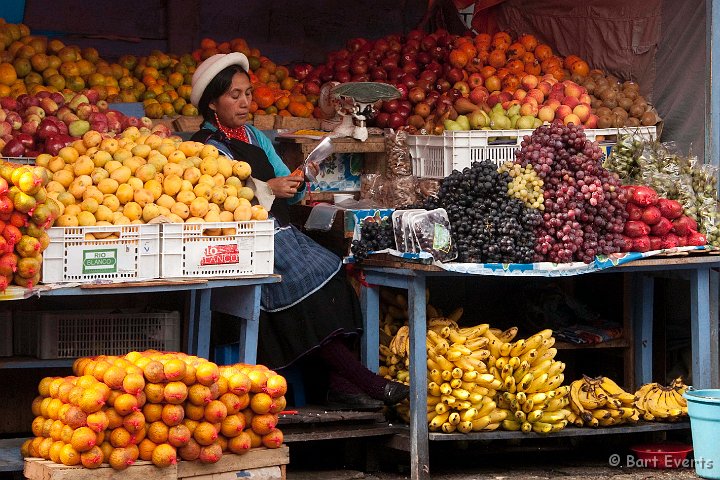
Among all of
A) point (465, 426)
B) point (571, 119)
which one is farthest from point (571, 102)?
point (465, 426)

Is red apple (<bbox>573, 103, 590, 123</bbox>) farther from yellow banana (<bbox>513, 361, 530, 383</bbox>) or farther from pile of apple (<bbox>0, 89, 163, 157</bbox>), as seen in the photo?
pile of apple (<bbox>0, 89, 163, 157</bbox>)

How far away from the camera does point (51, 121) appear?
19.8 ft

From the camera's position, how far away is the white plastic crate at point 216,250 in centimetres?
541

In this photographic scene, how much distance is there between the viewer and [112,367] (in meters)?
4.91

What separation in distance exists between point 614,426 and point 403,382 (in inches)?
42.8

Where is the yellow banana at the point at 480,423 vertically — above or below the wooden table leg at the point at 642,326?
below

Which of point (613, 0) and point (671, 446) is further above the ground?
point (613, 0)

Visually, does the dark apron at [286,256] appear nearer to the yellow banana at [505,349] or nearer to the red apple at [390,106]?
the yellow banana at [505,349]

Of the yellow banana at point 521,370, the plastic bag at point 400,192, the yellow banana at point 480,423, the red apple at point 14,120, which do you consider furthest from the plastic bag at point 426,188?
the red apple at point 14,120

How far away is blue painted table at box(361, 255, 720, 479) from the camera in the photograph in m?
6.00

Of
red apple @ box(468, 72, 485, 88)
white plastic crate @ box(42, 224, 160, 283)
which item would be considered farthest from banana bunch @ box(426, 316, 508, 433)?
red apple @ box(468, 72, 485, 88)

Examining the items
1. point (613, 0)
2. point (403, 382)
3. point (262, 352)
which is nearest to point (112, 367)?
point (262, 352)

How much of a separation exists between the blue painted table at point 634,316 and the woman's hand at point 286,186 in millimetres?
536

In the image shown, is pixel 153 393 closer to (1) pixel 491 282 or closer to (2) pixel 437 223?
(2) pixel 437 223
